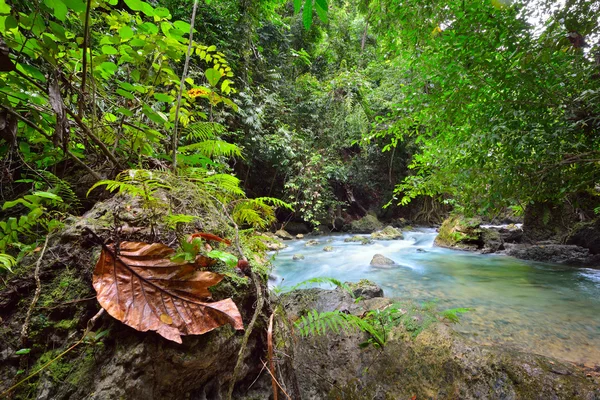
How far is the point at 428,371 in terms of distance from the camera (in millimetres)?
1975

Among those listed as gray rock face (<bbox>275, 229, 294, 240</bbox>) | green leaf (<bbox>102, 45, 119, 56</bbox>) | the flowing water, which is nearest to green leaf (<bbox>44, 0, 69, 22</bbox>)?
green leaf (<bbox>102, 45, 119, 56</bbox>)

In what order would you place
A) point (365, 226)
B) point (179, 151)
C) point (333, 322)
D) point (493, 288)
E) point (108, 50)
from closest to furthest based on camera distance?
1. point (108, 50)
2. point (333, 322)
3. point (179, 151)
4. point (493, 288)
5. point (365, 226)

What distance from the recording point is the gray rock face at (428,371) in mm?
1775

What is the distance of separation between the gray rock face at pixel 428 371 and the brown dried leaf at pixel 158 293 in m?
1.30

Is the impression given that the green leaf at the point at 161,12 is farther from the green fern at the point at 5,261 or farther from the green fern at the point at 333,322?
the green fern at the point at 333,322

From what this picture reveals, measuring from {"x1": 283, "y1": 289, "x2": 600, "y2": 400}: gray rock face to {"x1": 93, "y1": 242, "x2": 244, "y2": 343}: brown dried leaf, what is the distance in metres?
1.30

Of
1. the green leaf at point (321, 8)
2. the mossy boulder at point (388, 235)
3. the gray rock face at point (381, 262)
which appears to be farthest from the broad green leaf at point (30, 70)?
the mossy boulder at point (388, 235)

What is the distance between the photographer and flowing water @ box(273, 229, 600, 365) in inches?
122

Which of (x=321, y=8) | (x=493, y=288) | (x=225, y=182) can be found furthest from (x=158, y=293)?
(x=493, y=288)

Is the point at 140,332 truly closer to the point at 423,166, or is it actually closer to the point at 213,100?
the point at 213,100

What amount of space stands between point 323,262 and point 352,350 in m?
5.58

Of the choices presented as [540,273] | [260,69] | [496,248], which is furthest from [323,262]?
[260,69]

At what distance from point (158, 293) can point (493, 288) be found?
19.8ft

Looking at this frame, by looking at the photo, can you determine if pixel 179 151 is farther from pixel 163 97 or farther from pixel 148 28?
pixel 148 28
